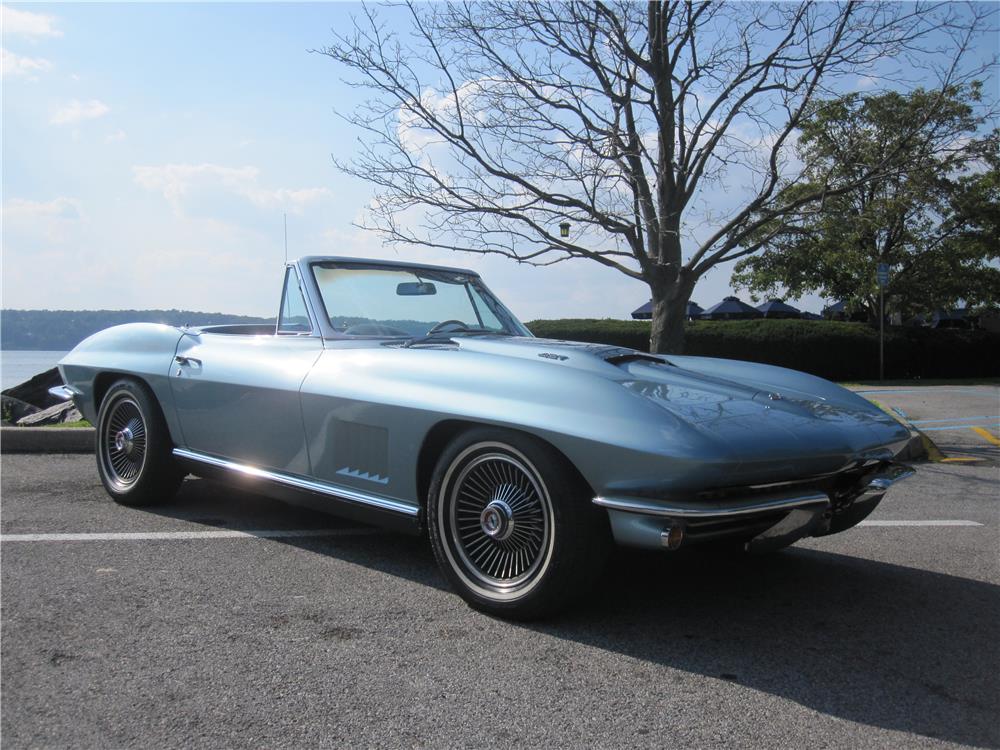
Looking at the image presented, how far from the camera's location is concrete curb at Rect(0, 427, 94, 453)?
7.18 metres

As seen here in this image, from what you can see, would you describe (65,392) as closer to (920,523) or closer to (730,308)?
(920,523)

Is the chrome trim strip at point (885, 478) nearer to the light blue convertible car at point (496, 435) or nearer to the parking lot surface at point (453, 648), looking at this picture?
the light blue convertible car at point (496, 435)

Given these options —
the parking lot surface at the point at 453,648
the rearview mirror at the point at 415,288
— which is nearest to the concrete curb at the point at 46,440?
the parking lot surface at the point at 453,648

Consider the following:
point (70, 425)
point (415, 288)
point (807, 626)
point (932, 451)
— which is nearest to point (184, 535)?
point (415, 288)

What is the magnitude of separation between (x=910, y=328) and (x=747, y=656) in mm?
22267

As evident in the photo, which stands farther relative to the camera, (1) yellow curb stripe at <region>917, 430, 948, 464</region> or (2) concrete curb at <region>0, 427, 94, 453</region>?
(1) yellow curb stripe at <region>917, 430, 948, 464</region>

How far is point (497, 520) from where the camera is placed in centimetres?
306

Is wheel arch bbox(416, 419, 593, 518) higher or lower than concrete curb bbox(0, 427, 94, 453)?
higher

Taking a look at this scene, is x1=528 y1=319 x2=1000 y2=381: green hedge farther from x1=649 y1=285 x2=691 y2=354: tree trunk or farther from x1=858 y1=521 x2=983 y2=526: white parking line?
x1=858 y1=521 x2=983 y2=526: white parking line

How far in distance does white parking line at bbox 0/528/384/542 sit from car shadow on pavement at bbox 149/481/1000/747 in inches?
4.8

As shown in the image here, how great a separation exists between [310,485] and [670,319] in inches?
260

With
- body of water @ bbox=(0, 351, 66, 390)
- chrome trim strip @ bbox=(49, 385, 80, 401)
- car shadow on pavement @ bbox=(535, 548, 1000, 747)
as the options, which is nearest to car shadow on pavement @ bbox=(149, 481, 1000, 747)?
car shadow on pavement @ bbox=(535, 548, 1000, 747)

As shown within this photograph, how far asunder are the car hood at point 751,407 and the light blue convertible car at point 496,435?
0.04ft

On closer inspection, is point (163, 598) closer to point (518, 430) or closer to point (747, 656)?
point (518, 430)
